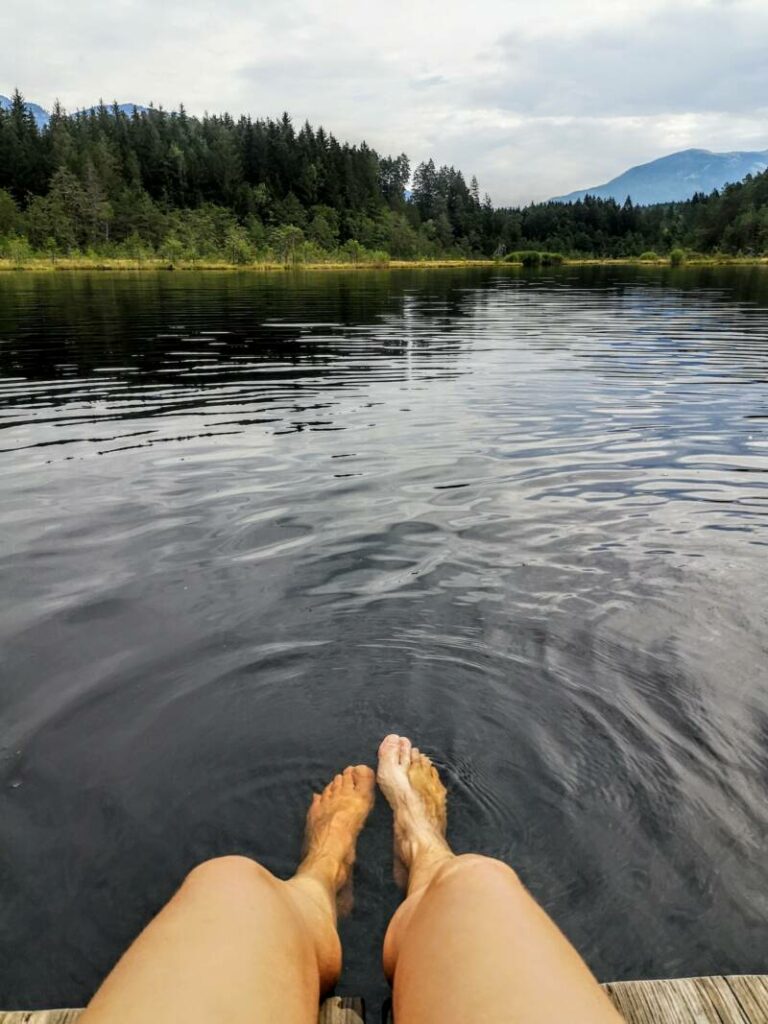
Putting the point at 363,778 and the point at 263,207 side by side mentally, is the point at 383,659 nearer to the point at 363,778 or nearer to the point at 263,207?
the point at 363,778

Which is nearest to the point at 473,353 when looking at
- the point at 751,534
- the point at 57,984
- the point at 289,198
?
the point at 751,534

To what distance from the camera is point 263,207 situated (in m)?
114

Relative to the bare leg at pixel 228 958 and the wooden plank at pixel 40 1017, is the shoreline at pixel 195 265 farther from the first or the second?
the bare leg at pixel 228 958

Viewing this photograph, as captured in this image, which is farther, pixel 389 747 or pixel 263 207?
pixel 263 207

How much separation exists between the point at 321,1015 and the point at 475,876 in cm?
59

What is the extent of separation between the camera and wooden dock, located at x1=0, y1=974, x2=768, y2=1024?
1.74 metres

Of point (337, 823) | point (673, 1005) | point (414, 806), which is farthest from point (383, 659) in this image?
point (673, 1005)

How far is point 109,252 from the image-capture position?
260 ft

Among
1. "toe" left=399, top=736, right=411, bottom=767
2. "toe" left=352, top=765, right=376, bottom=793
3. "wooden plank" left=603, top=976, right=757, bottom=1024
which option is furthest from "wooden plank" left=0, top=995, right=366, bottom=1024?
"toe" left=399, top=736, right=411, bottom=767

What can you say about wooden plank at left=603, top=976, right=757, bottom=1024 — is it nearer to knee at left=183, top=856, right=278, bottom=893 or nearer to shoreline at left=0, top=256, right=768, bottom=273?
knee at left=183, top=856, right=278, bottom=893

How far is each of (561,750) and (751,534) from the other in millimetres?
3644

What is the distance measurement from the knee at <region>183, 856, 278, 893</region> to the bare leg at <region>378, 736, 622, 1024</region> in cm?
48

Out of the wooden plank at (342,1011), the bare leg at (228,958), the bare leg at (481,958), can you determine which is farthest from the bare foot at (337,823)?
the wooden plank at (342,1011)

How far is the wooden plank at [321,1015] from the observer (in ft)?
5.68
